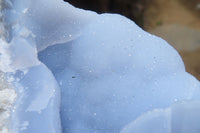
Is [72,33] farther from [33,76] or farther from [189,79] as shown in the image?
[189,79]

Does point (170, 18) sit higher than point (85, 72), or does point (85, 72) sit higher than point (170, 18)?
point (85, 72)

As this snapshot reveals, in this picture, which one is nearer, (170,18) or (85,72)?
(85,72)

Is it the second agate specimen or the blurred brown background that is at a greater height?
the second agate specimen

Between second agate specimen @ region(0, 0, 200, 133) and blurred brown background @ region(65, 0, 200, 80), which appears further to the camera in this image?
blurred brown background @ region(65, 0, 200, 80)

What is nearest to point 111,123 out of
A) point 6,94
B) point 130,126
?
point 130,126
